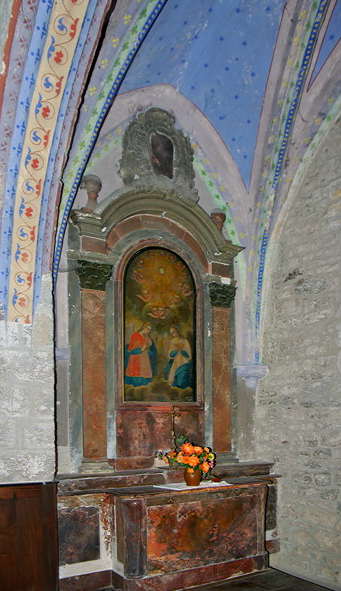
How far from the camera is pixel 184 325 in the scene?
6.20 m

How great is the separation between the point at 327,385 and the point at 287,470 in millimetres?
1103

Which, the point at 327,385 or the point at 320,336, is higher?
the point at 320,336

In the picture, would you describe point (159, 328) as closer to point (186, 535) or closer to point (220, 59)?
point (186, 535)

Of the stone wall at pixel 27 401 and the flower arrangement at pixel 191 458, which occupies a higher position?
the stone wall at pixel 27 401

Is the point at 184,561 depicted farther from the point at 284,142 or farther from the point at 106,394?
the point at 284,142

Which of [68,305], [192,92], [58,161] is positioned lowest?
[68,305]

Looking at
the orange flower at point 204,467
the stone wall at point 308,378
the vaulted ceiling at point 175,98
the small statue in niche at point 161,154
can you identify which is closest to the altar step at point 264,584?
the stone wall at point 308,378

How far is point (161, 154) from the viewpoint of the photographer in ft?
20.5

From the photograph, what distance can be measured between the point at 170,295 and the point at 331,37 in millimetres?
2978

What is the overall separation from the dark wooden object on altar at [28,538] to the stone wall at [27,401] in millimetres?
118

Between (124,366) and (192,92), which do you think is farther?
(192,92)

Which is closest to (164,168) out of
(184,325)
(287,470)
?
(184,325)

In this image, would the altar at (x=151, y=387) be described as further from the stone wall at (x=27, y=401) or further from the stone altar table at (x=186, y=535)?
the stone wall at (x=27, y=401)

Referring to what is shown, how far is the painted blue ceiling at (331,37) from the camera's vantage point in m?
5.55
